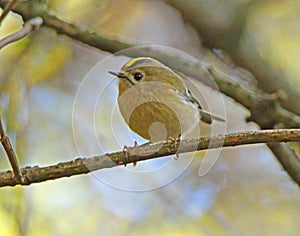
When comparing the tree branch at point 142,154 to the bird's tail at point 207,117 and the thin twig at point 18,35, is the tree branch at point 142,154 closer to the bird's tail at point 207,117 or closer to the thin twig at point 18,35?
the thin twig at point 18,35

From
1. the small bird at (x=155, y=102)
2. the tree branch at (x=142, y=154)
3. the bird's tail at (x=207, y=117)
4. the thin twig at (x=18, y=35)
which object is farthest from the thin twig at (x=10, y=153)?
the bird's tail at (x=207, y=117)

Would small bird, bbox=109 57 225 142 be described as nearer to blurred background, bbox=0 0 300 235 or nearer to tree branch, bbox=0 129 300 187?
blurred background, bbox=0 0 300 235

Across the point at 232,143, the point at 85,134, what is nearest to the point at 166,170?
the point at 85,134

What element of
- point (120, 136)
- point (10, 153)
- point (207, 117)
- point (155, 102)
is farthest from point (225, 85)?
point (10, 153)

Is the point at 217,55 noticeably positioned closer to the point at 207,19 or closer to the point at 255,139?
the point at 207,19

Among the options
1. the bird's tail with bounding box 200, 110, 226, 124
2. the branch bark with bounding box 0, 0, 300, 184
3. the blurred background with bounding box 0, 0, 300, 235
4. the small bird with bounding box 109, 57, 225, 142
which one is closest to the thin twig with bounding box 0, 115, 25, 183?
the small bird with bounding box 109, 57, 225, 142

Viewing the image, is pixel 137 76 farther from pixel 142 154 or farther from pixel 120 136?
pixel 142 154
